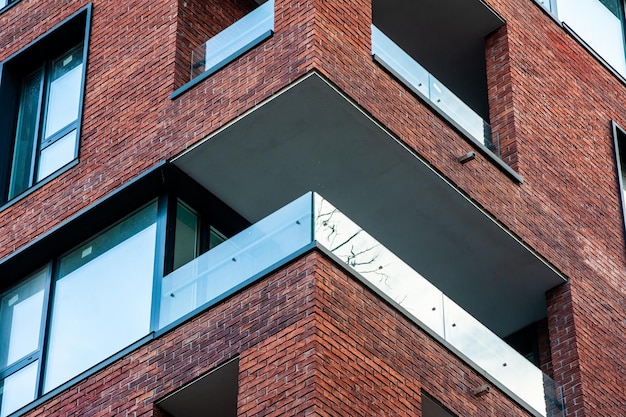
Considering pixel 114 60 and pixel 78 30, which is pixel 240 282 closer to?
pixel 114 60

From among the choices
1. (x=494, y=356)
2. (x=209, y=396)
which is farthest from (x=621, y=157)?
(x=209, y=396)

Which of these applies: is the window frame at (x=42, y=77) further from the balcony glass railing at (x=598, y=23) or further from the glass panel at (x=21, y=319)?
the balcony glass railing at (x=598, y=23)

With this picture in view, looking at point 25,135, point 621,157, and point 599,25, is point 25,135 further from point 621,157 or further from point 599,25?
point 599,25

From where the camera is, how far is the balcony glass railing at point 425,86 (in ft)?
75.2

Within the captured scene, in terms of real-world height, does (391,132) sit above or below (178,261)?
above

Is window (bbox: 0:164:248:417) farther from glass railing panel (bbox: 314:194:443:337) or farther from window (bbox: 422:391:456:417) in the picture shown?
window (bbox: 422:391:456:417)

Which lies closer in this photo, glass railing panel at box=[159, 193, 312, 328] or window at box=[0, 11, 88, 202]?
glass railing panel at box=[159, 193, 312, 328]

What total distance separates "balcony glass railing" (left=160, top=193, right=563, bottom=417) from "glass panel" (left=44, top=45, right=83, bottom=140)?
4.87 metres

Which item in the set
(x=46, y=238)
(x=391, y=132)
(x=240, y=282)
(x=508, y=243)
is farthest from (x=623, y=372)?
(x=46, y=238)

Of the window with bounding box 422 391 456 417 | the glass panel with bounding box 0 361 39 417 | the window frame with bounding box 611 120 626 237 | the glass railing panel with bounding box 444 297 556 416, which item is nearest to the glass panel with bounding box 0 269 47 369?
the glass panel with bounding box 0 361 39 417

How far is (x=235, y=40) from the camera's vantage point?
22.7 meters

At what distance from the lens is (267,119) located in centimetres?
2169

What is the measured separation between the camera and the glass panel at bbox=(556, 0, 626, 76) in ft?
93.4

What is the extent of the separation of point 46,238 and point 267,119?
12.5 feet
